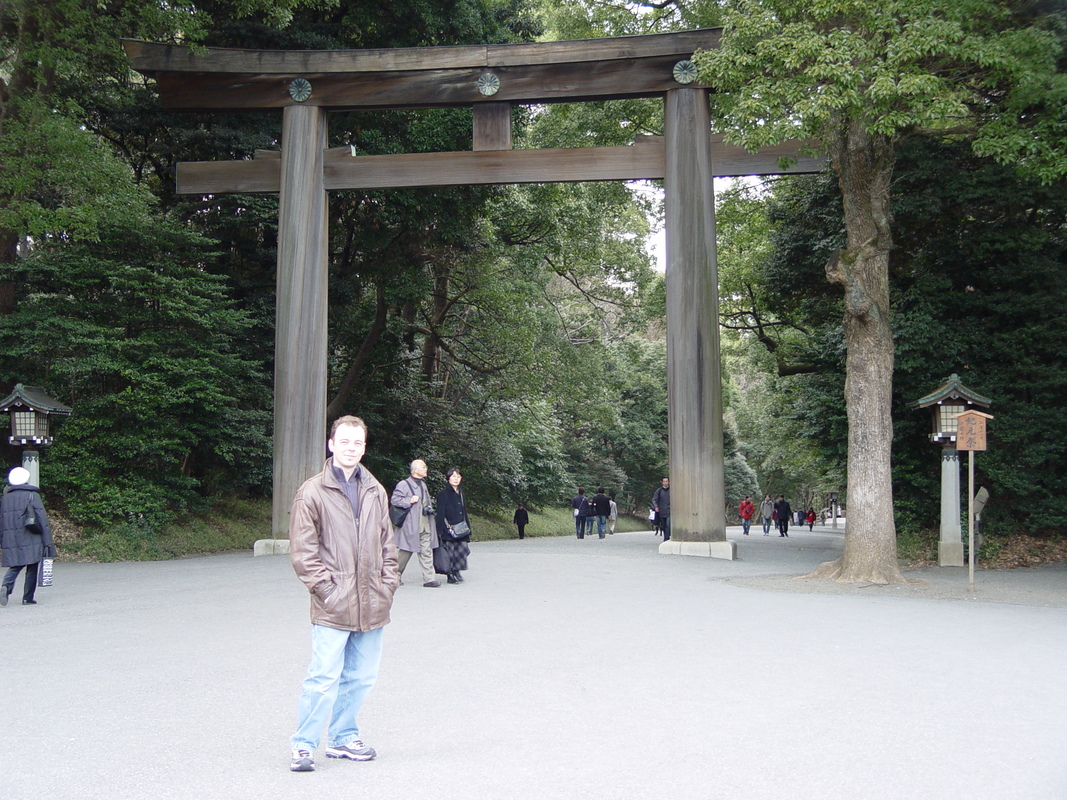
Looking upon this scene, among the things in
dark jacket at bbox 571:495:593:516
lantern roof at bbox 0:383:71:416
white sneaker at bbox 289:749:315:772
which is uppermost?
lantern roof at bbox 0:383:71:416

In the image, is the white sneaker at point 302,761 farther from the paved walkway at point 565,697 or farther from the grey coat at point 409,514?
the grey coat at point 409,514

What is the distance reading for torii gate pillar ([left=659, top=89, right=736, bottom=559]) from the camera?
15078 millimetres

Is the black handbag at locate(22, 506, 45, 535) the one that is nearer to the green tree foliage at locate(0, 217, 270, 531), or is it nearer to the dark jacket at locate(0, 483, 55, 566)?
the dark jacket at locate(0, 483, 55, 566)

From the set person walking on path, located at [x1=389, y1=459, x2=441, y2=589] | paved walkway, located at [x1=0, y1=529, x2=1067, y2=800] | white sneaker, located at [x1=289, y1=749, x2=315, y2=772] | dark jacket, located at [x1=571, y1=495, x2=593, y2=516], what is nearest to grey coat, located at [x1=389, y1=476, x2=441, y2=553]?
person walking on path, located at [x1=389, y1=459, x2=441, y2=589]

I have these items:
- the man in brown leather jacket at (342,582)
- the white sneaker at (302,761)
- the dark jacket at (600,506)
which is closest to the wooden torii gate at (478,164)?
the dark jacket at (600,506)

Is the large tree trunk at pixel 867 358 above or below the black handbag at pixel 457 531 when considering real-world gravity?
above

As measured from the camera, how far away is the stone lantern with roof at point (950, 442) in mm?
14930

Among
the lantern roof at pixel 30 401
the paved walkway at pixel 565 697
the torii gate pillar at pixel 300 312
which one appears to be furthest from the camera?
the torii gate pillar at pixel 300 312

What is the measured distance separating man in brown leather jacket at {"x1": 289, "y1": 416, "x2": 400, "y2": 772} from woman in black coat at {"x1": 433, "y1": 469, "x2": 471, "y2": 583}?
7.07 metres

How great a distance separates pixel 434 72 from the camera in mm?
16250

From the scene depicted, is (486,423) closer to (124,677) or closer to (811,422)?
(811,422)

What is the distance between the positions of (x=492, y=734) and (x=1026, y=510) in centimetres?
1533

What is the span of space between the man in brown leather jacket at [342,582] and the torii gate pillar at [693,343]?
1077cm

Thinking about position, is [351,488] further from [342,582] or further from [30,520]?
[30,520]
